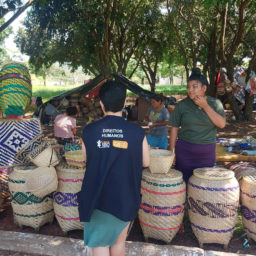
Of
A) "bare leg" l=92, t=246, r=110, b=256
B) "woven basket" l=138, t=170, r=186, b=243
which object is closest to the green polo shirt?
"woven basket" l=138, t=170, r=186, b=243

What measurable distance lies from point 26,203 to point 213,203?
200 cm

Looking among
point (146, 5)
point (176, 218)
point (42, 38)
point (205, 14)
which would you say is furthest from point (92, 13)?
point (176, 218)

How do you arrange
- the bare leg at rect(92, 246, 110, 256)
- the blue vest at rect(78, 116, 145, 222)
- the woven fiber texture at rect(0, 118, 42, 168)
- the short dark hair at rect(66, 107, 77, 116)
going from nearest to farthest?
the blue vest at rect(78, 116, 145, 222) < the bare leg at rect(92, 246, 110, 256) < the woven fiber texture at rect(0, 118, 42, 168) < the short dark hair at rect(66, 107, 77, 116)

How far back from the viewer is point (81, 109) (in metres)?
11.7

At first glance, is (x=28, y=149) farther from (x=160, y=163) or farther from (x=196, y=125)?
(x=196, y=125)

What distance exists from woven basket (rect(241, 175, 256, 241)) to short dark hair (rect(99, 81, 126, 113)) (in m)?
1.74

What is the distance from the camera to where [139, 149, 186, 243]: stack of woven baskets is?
276cm

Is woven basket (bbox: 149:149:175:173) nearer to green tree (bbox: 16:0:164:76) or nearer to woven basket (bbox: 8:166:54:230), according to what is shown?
woven basket (bbox: 8:166:54:230)

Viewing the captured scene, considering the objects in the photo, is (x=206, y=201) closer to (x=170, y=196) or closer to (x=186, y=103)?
(x=170, y=196)

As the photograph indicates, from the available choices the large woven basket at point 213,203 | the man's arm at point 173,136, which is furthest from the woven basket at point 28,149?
the large woven basket at point 213,203

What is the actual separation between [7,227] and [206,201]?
2319 mm

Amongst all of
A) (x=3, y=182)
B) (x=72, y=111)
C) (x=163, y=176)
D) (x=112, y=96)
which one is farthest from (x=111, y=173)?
(x=72, y=111)

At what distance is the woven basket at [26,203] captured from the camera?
305 cm

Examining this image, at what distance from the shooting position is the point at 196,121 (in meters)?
2.90
